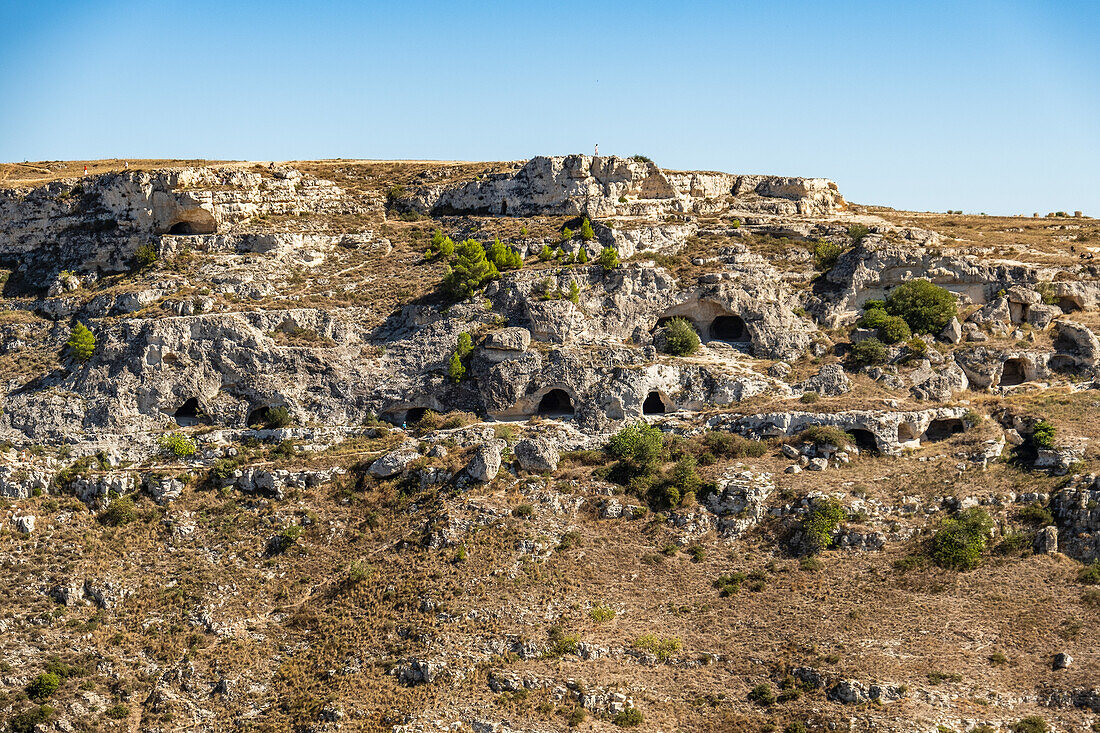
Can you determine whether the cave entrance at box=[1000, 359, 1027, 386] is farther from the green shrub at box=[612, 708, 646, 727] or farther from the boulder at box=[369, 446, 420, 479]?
the boulder at box=[369, 446, 420, 479]

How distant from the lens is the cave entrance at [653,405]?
51750 mm

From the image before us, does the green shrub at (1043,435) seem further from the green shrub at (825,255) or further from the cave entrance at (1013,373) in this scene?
the green shrub at (825,255)

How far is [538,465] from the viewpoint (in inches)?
1769

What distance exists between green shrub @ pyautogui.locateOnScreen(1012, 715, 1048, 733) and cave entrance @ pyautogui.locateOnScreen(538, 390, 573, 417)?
84.0 ft

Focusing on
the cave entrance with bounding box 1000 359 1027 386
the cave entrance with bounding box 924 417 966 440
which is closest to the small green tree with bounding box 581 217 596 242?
the cave entrance with bounding box 924 417 966 440

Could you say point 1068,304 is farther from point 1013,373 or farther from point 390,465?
point 390,465

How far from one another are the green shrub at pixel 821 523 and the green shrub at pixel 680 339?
44.3 feet

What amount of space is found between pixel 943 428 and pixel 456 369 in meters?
24.6

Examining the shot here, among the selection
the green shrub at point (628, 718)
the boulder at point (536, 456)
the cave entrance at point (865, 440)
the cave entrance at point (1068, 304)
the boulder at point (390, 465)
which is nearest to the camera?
the green shrub at point (628, 718)

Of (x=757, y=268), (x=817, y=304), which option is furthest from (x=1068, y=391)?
(x=757, y=268)

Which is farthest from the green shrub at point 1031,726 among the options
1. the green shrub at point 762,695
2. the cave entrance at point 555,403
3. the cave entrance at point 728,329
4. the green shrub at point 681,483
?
the cave entrance at point 728,329

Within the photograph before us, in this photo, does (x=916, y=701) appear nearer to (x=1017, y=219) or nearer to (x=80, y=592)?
(x=80, y=592)

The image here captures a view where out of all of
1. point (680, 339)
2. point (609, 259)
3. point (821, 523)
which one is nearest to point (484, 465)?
point (821, 523)

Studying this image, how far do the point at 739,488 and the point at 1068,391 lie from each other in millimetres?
20176
